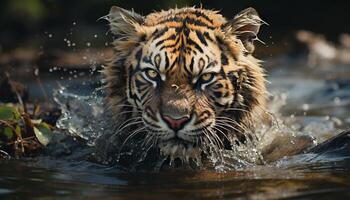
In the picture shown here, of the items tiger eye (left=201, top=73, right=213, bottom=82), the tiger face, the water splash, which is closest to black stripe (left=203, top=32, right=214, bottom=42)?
the tiger face

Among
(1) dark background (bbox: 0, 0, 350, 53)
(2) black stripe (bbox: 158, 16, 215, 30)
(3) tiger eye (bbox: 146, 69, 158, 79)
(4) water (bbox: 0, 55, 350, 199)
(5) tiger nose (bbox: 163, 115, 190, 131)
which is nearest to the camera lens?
(4) water (bbox: 0, 55, 350, 199)

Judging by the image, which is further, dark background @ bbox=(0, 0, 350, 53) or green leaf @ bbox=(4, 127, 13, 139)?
dark background @ bbox=(0, 0, 350, 53)

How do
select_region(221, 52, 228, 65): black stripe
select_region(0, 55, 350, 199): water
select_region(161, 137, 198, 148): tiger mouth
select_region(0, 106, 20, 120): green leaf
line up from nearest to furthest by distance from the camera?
select_region(0, 55, 350, 199): water
select_region(161, 137, 198, 148): tiger mouth
select_region(221, 52, 228, 65): black stripe
select_region(0, 106, 20, 120): green leaf

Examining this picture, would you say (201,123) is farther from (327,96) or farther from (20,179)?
(327,96)

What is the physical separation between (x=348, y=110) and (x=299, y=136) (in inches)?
117

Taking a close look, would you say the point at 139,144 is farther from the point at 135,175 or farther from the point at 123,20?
the point at 123,20

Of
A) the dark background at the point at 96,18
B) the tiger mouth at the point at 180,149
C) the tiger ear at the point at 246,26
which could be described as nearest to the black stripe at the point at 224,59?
the tiger ear at the point at 246,26

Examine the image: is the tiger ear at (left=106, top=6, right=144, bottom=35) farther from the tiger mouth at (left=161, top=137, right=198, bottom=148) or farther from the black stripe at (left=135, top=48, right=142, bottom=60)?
the tiger mouth at (left=161, top=137, right=198, bottom=148)

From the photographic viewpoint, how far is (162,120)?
17.6 ft

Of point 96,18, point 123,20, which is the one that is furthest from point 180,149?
point 96,18

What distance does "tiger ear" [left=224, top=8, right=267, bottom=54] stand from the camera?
19.7ft

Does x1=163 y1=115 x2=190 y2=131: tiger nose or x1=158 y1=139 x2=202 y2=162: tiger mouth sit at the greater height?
x1=163 y1=115 x2=190 y2=131: tiger nose

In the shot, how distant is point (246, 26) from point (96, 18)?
1240 cm

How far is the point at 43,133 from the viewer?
6.52m
